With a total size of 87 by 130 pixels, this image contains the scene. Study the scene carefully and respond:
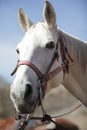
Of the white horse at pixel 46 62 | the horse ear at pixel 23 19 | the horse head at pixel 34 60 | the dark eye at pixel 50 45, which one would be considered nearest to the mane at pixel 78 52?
the white horse at pixel 46 62

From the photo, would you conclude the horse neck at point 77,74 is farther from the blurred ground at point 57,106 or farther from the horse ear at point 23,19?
the blurred ground at point 57,106

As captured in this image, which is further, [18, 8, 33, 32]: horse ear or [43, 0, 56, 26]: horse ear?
[18, 8, 33, 32]: horse ear

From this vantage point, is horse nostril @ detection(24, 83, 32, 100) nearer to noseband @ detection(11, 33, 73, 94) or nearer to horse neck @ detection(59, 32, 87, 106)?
noseband @ detection(11, 33, 73, 94)

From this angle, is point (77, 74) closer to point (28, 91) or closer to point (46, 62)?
point (46, 62)

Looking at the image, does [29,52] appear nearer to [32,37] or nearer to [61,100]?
[32,37]

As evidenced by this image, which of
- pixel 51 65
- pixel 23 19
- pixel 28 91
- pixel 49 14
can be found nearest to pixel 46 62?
pixel 51 65

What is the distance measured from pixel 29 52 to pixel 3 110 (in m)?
15.5

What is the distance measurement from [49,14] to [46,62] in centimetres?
50

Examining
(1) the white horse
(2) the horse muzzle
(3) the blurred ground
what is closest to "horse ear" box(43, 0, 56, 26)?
(1) the white horse

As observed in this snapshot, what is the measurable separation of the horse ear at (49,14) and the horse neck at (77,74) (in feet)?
0.72

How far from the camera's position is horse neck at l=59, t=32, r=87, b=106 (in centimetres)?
352

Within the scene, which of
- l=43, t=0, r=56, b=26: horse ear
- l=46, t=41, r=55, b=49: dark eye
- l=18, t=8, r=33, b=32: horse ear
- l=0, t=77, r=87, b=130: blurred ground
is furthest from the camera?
l=0, t=77, r=87, b=130: blurred ground

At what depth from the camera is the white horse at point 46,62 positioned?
3.04m

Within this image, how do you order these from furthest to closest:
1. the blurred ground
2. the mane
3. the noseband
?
the blurred ground < the mane < the noseband
